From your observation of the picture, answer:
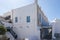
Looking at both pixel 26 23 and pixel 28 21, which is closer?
pixel 28 21

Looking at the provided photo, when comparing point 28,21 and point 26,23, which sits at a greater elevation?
point 28,21

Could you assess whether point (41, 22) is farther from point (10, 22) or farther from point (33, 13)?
point (10, 22)

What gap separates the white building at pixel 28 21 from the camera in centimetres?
2322

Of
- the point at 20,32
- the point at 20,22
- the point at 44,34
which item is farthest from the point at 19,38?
the point at 44,34

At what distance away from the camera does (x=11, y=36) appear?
78.3 ft

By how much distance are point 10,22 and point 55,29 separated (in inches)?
338

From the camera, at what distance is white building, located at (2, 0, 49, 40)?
23219mm

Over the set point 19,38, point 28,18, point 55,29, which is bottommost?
point 19,38

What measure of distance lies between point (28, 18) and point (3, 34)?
10104 millimetres

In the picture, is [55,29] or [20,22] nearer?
[55,29]

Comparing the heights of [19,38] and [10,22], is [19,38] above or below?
below

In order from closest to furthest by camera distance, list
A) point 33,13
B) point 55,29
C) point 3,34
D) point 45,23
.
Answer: point 3,34
point 55,29
point 33,13
point 45,23

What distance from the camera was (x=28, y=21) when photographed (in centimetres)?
2386

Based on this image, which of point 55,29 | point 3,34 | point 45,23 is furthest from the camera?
point 45,23
